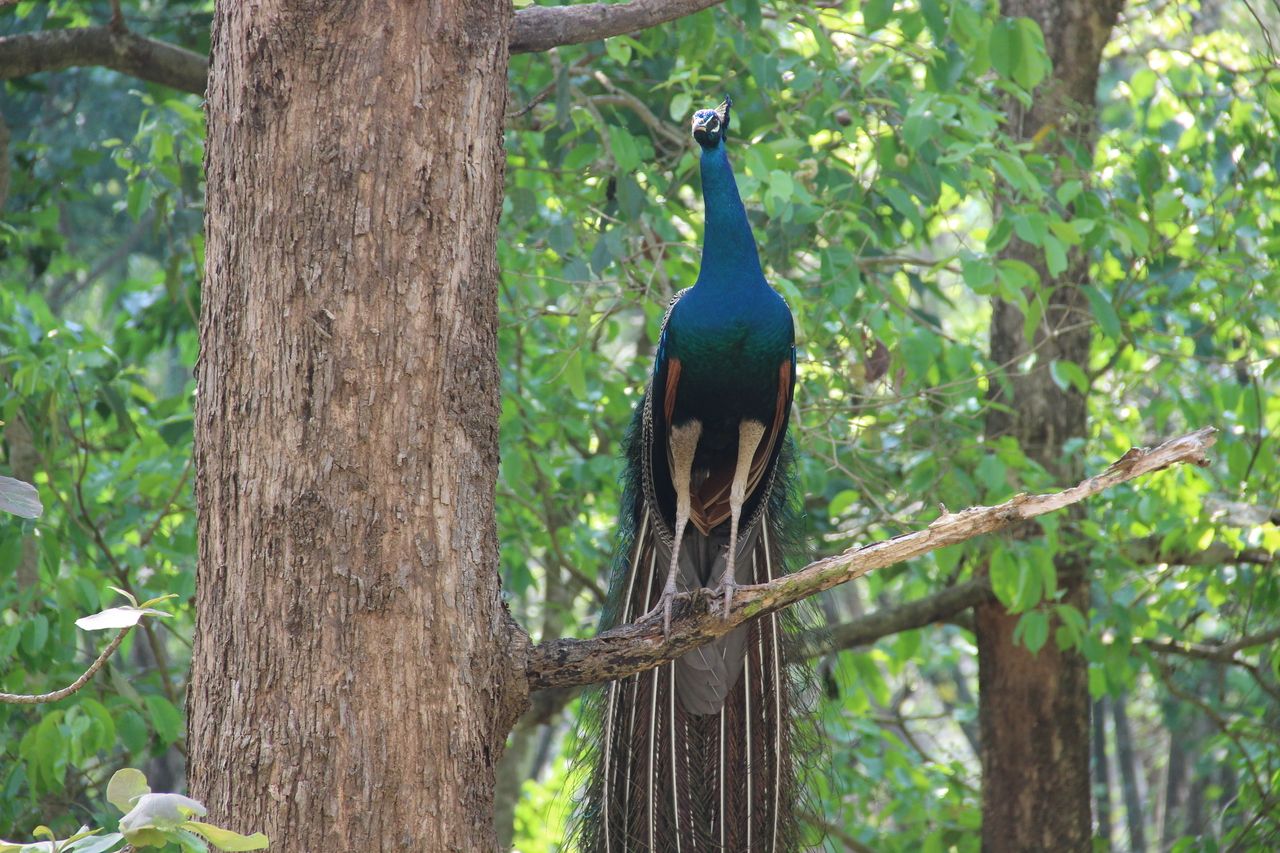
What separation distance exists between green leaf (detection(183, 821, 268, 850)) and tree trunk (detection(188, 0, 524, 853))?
24.6 inches

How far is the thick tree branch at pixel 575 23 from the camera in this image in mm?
2982

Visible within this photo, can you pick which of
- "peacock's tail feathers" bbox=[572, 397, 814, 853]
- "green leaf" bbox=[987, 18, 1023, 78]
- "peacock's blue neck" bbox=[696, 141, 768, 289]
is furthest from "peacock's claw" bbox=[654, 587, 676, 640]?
"green leaf" bbox=[987, 18, 1023, 78]

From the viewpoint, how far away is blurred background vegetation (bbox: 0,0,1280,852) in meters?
4.20

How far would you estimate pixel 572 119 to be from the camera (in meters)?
4.57

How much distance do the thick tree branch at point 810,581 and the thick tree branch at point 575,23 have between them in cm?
137

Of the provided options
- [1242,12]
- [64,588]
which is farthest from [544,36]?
[1242,12]

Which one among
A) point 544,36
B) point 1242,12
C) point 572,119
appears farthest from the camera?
point 1242,12

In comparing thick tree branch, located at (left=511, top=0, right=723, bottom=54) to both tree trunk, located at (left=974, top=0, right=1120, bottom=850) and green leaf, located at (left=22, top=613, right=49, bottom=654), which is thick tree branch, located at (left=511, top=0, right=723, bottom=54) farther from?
tree trunk, located at (left=974, top=0, right=1120, bottom=850)

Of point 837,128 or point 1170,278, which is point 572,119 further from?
point 1170,278

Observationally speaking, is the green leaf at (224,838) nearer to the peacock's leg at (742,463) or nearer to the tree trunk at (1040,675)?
the peacock's leg at (742,463)

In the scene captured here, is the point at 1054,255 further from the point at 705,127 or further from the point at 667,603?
the point at 667,603

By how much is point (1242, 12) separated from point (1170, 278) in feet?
11.5

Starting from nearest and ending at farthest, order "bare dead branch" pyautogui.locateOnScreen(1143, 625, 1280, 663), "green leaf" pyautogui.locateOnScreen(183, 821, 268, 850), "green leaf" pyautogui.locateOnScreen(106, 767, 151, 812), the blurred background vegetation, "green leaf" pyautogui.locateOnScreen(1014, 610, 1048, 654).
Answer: "green leaf" pyautogui.locateOnScreen(183, 821, 268, 850) → "green leaf" pyautogui.locateOnScreen(106, 767, 151, 812) → the blurred background vegetation → "green leaf" pyautogui.locateOnScreen(1014, 610, 1048, 654) → "bare dead branch" pyautogui.locateOnScreen(1143, 625, 1280, 663)

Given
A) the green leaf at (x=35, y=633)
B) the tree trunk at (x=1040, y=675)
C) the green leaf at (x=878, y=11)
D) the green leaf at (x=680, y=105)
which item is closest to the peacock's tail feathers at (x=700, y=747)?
the green leaf at (x=680, y=105)
